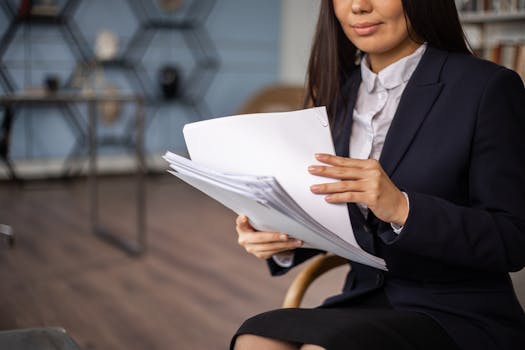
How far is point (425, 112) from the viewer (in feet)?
3.68

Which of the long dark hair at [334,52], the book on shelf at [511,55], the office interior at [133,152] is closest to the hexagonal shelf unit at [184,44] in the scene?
the office interior at [133,152]

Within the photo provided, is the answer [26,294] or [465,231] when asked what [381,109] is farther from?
[26,294]

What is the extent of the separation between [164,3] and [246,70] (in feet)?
3.49

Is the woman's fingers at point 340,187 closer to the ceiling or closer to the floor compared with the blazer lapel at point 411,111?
closer to the floor

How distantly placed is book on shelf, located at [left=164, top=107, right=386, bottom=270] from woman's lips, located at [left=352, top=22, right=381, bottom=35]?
0.22m

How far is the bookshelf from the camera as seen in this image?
9.68ft

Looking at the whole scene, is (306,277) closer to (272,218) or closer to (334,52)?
(272,218)

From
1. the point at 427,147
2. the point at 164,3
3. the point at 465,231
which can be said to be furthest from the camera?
the point at 164,3

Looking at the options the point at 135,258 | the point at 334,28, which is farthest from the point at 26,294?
the point at 334,28

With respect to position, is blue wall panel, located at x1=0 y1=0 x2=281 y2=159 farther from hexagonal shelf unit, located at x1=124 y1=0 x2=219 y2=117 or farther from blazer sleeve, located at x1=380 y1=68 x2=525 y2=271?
blazer sleeve, located at x1=380 y1=68 x2=525 y2=271

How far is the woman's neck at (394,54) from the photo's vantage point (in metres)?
1.22

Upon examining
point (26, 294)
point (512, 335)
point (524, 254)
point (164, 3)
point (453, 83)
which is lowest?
point (26, 294)

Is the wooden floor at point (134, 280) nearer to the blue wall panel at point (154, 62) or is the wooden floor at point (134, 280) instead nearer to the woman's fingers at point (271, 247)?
the blue wall panel at point (154, 62)

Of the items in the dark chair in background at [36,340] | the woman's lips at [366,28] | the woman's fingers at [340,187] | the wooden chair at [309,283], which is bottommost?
the dark chair in background at [36,340]
